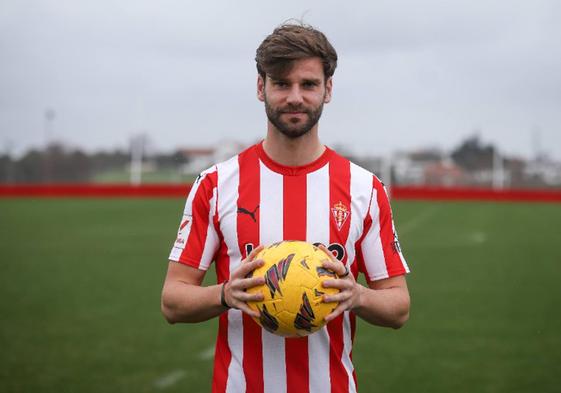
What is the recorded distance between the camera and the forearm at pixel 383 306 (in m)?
2.63

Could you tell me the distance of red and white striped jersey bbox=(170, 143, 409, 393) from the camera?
9.39ft

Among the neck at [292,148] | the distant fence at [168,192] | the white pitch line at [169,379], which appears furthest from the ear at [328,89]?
the distant fence at [168,192]

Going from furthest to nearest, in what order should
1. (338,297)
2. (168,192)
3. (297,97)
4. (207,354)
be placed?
(168,192), (207,354), (297,97), (338,297)

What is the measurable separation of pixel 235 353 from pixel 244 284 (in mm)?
548

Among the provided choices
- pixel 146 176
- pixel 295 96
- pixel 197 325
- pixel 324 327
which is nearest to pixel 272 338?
pixel 324 327

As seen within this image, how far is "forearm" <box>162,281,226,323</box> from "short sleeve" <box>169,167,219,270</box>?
0.11 metres

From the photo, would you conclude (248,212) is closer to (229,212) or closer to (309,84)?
(229,212)

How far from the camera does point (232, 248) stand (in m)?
2.86

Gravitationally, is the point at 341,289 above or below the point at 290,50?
below

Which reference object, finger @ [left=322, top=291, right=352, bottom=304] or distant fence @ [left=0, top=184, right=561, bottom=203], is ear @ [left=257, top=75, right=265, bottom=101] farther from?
distant fence @ [left=0, top=184, right=561, bottom=203]

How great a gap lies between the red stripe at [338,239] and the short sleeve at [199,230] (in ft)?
1.57

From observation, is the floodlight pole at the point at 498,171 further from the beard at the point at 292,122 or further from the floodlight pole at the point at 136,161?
the beard at the point at 292,122

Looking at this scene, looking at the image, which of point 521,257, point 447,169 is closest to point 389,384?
point 521,257

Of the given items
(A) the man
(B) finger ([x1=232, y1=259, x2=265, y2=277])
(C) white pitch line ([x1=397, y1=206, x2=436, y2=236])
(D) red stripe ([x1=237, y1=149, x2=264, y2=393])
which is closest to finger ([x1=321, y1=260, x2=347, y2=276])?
(B) finger ([x1=232, y1=259, x2=265, y2=277])
